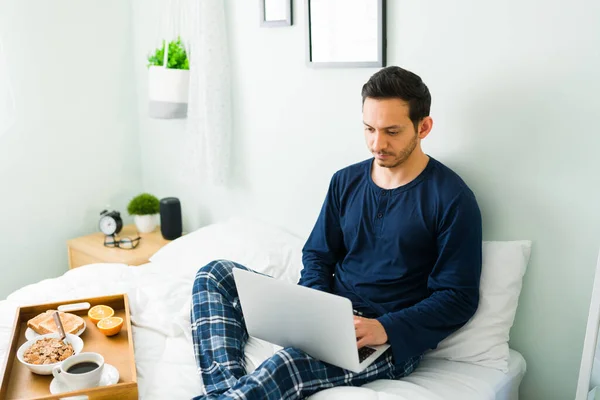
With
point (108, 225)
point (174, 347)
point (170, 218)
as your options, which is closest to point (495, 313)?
point (174, 347)

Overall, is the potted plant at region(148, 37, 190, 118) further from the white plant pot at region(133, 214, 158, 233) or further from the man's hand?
the man's hand

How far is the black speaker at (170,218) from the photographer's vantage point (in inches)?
101

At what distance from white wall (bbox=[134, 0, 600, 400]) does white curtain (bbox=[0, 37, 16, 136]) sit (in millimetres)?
1222

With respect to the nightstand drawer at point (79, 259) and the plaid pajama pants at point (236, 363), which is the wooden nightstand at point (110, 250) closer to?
the nightstand drawer at point (79, 259)

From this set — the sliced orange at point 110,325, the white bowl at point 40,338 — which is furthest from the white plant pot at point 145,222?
the white bowl at point 40,338

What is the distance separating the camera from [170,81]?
240cm

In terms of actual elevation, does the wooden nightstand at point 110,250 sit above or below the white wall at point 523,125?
below

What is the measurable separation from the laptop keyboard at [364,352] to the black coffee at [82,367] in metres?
0.62

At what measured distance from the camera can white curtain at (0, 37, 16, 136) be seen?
2.44m

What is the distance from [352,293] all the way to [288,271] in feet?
1.17

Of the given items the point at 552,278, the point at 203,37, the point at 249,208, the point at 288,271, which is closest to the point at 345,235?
the point at 288,271

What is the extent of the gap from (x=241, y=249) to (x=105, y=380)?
32.7 inches

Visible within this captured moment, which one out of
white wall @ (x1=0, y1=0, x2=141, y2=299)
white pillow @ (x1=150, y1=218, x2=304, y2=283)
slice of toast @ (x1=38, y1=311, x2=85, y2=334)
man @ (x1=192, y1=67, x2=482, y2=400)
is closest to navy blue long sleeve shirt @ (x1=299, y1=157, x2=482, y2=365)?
man @ (x1=192, y1=67, x2=482, y2=400)

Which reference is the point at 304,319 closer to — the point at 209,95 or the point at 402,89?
the point at 402,89
